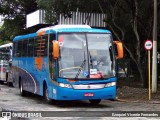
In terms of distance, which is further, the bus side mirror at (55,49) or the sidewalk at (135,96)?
the sidewalk at (135,96)

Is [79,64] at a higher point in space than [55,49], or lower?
lower

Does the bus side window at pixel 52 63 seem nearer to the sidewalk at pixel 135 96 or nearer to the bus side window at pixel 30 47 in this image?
the bus side window at pixel 30 47

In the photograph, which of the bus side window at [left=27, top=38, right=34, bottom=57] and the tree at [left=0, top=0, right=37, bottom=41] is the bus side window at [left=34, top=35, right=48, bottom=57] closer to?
the bus side window at [left=27, top=38, right=34, bottom=57]

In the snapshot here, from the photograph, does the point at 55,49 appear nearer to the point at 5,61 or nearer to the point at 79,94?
the point at 79,94

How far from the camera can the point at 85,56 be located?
15789 millimetres

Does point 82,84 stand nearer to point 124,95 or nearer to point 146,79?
point 124,95

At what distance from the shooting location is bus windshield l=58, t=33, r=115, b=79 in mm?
15609

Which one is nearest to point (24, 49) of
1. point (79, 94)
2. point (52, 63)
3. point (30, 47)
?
point (30, 47)

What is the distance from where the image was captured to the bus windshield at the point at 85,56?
51.2 ft

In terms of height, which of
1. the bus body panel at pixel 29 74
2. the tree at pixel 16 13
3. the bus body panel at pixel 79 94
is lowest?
the bus body panel at pixel 79 94

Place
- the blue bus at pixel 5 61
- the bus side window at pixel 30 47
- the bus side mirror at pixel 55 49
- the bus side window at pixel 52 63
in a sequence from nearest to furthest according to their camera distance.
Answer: the bus side mirror at pixel 55 49
the bus side window at pixel 52 63
the bus side window at pixel 30 47
the blue bus at pixel 5 61

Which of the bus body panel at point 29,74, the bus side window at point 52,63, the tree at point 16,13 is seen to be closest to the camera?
the bus side window at point 52,63

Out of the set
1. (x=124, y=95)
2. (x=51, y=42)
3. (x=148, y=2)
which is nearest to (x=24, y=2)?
(x=148, y=2)

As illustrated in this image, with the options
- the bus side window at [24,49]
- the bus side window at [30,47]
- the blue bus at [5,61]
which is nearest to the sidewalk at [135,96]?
the bus side window at [30,47]
